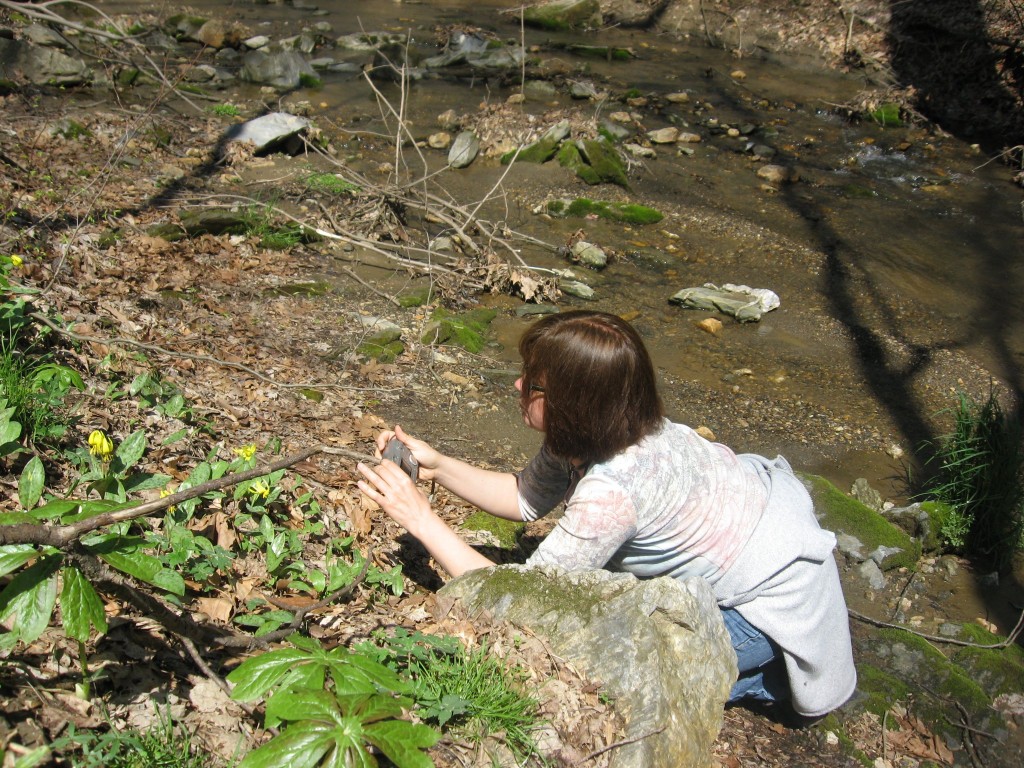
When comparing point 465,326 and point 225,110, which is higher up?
point 465,326

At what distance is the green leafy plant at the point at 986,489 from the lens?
4.48 metres

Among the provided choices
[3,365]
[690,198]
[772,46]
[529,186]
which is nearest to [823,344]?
[690,198]

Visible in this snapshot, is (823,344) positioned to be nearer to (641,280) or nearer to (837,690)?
(641,280)

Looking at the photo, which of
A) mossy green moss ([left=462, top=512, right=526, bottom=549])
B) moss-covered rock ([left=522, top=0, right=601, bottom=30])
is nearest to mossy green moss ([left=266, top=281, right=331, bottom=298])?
mossy green moss ([left=462, top=512, right=526, bottom=549])

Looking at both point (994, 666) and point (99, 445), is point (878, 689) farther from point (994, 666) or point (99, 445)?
point (99, 445)

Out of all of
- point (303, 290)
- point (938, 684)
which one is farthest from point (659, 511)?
point (303, 290)

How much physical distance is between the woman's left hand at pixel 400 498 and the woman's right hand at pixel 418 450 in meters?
0.27

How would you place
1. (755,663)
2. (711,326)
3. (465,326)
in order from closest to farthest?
(755,663) < (465,326) < (711,326)

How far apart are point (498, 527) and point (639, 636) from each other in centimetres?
147

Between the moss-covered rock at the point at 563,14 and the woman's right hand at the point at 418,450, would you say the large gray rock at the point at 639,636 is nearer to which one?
the woman's right hand at the point at 418,450

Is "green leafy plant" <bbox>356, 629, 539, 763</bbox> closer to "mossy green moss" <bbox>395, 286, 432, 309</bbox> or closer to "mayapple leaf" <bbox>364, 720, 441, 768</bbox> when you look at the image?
"mayapple leaf" <bbox>364, 720, 441, 768</bbox>

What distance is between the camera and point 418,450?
2797 millimetres

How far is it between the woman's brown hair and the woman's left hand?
457 millimetres

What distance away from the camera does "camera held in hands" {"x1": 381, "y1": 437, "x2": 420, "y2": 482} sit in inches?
107
